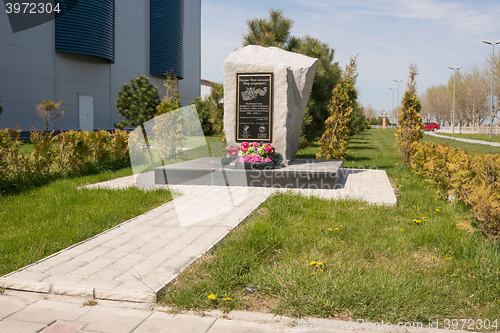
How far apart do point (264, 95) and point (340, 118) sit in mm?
3157

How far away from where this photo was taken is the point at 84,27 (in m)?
22.0

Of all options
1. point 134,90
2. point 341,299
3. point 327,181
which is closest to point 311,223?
point 341,299

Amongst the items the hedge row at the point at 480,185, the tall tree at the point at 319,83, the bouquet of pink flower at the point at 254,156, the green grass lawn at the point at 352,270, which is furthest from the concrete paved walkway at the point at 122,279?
the tall tree at the point at 319,83

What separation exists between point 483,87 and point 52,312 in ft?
179

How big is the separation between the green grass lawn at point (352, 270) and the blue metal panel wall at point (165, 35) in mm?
27338

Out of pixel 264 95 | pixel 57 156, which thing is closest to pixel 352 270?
pixel 264 95

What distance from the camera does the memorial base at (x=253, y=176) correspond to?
25.3 ft

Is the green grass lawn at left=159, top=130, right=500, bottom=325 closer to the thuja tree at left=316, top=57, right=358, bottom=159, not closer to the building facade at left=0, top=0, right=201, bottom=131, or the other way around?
the thuja tree at left=316, top=57, right=358, bottom=159

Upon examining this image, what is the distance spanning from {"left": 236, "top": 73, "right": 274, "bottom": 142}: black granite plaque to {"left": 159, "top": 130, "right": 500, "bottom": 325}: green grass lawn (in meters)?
3.96

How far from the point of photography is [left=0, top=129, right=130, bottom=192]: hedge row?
7450mm

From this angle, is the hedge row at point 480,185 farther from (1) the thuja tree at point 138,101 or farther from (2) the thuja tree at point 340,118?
(1) the thuja tree at point 138,101

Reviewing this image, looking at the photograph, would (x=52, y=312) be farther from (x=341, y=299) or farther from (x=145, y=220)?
(x=145, y=220)

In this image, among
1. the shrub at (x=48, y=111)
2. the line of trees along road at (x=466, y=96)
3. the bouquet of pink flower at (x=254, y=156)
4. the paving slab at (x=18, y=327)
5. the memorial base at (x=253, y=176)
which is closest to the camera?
the paving slab at (x=18, y=327)

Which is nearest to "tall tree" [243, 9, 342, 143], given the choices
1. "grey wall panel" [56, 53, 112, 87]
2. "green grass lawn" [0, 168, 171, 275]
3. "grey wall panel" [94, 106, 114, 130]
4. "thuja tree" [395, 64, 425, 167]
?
"thuja tree" [395, 64, 425, 167]
